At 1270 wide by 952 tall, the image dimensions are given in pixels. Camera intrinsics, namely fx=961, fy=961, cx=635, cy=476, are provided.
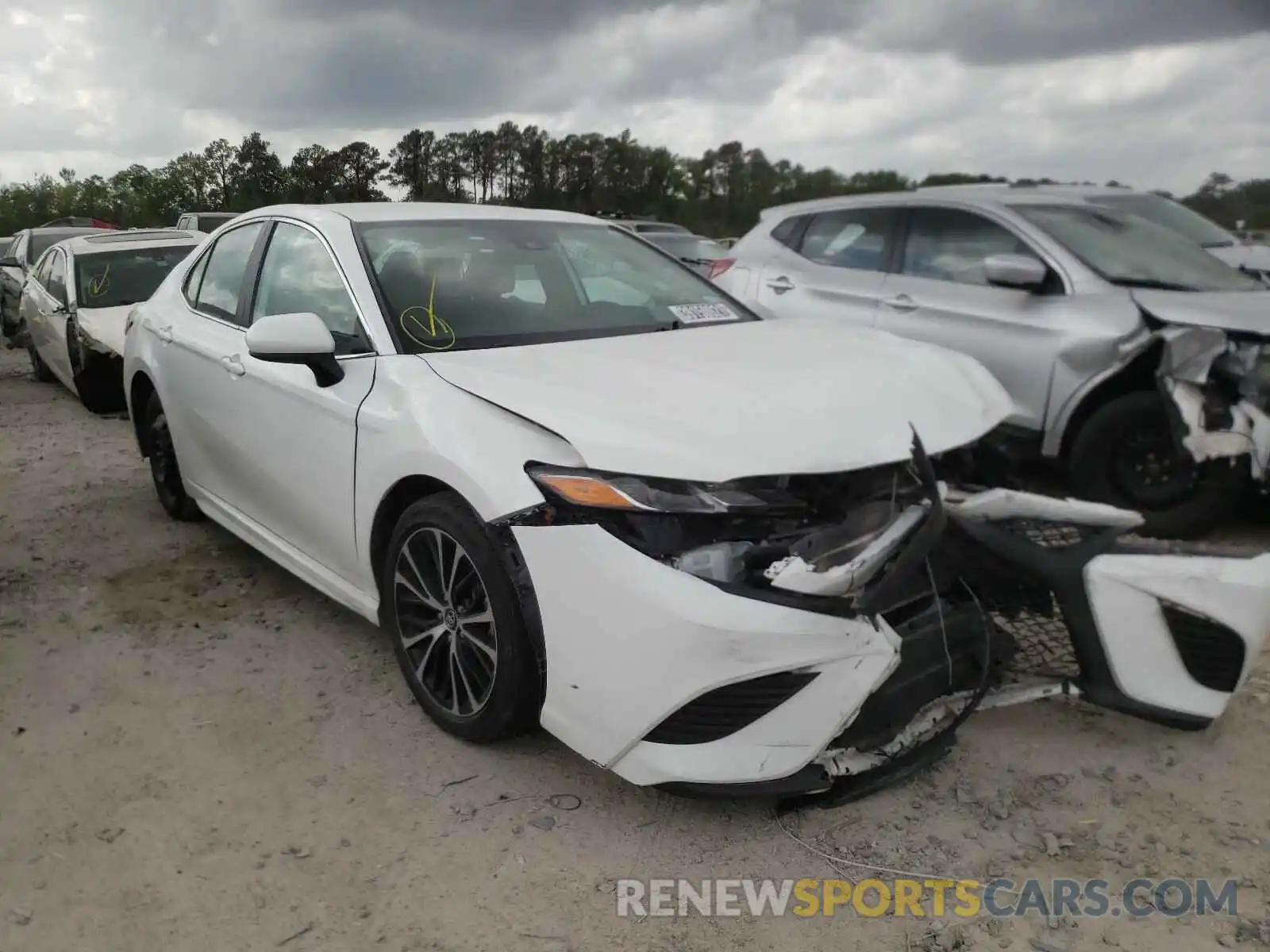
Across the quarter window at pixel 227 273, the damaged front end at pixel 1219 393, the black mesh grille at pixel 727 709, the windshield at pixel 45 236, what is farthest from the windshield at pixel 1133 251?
the windshield at pixel 45 236

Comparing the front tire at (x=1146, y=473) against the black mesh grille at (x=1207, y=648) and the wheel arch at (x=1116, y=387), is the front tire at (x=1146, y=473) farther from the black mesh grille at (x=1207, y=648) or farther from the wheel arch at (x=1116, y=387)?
the black mesh grille at (x=1207, y=648)

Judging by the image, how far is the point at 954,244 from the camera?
5359 millimetres

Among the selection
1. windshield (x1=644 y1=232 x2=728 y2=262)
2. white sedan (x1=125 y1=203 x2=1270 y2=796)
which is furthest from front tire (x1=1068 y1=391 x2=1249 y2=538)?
windshield (x1=644 y1=232 x2=728 y2=262)

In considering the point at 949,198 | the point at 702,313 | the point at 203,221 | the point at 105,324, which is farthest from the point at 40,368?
the point at 949,198

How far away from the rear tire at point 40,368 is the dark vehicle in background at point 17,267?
1.93m

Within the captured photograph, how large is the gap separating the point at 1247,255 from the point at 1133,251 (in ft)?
6.36

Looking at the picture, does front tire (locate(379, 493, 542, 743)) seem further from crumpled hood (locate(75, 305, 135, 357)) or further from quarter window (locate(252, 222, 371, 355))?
crumpled hood (locate(75, 305, 135, 357))

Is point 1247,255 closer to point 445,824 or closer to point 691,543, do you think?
point 691,543

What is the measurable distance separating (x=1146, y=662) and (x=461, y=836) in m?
1.86

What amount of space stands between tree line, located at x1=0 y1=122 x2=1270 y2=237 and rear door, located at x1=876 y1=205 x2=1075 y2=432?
14775 millimetres

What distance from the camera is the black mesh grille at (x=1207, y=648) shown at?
2.50 m

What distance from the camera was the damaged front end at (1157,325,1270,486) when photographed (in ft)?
13.4

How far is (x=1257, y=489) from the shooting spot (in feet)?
13.6

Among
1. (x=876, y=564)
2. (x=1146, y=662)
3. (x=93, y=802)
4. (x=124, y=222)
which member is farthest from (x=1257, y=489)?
(x=124, y=222)
